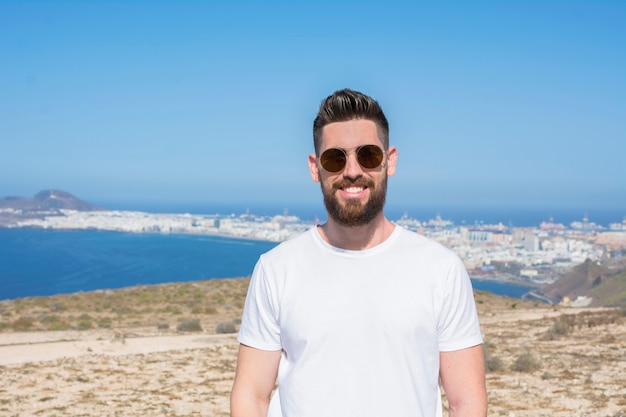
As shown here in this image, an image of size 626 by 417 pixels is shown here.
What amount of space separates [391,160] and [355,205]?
28 centimetres

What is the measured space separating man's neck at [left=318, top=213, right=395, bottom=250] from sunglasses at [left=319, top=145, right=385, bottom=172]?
6.9 inches

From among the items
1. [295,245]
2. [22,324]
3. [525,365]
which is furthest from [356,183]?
[22,324]

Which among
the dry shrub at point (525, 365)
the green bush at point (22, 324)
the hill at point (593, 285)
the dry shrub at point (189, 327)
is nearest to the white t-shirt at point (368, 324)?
the dry shrub at point (525, 365)

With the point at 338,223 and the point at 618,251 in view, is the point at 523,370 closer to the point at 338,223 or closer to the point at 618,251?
the point at 338,223

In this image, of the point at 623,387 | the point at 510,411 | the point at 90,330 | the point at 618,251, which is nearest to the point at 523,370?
the point at 623,387

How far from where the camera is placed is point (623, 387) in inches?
340

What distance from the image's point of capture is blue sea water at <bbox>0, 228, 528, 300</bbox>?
78938 mm

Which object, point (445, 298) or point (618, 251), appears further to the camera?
point (618, 251)

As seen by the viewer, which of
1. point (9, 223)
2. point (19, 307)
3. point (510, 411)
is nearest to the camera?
point (510, 411)

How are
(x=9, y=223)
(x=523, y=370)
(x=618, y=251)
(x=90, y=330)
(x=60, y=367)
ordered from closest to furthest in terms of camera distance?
(x=523, y=370) < (x=60, y=367) < (x=90, y=330) < (x=618, y=251) < (x=9, y=223)

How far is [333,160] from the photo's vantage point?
2129mm

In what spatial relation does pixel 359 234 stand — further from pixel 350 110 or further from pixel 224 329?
pixel 224 329

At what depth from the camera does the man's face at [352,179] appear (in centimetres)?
207

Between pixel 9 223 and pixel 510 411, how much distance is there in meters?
187
